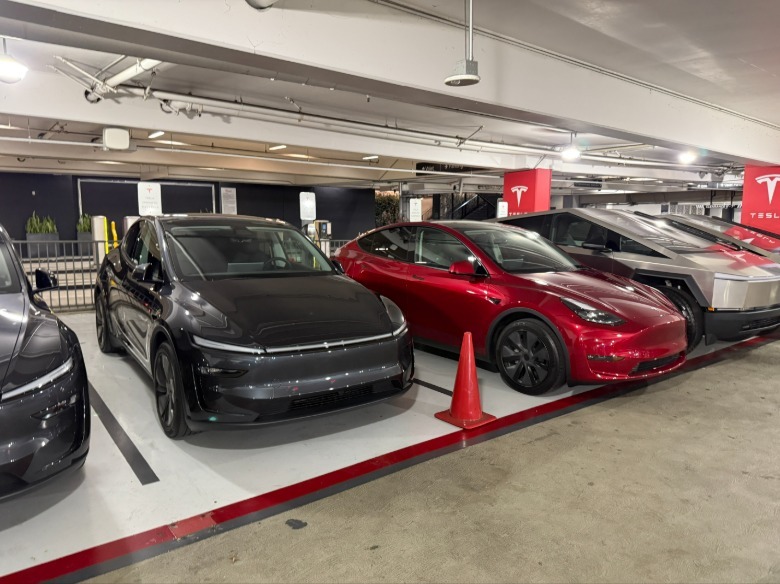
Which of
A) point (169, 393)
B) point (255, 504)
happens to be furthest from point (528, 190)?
point (255, 504)

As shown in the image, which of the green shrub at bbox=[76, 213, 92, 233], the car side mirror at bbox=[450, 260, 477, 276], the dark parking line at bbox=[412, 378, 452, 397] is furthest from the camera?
the green shrub at bbox=[76, 213, 92, 233]

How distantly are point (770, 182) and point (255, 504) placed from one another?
1437 cm

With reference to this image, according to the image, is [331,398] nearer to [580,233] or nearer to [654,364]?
[654,364]

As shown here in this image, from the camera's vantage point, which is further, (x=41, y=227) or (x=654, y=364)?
(x=41, y=227)

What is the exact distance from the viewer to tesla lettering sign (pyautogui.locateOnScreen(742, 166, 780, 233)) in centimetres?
1247

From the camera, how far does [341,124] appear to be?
10.0 m

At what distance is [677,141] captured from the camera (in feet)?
27.4

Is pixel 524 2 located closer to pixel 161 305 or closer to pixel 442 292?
pixel 442 292

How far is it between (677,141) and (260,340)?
8036 millimetres

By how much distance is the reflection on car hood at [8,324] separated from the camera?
2337mm

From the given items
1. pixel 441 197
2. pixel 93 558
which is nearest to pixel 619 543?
pixel 93 558

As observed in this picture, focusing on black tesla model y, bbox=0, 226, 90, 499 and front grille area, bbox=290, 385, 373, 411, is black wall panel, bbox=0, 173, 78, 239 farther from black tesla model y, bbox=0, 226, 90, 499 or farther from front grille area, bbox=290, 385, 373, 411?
front grille area, bbox=290, 385, 373, 411

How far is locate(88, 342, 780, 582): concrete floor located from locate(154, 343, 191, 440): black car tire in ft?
3.21

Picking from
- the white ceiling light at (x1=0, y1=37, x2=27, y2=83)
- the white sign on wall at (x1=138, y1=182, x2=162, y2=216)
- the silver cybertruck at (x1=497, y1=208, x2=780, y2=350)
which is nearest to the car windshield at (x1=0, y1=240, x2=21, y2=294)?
the white ceiling light at (x1=0, y1=37, x2=27, y2=83)
